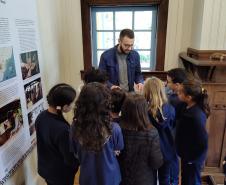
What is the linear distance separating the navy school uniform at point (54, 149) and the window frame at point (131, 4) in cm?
142

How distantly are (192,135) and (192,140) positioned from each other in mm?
40

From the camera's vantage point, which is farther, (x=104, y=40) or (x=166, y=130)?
(x=104, y=40)

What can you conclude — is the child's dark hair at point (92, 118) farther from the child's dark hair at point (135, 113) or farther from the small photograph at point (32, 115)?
the small photograph at point (32, 115)

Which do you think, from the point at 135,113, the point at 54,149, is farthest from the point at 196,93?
the point at 54,149

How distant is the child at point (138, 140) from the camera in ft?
3.98

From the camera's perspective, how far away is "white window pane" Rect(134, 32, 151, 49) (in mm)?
2580

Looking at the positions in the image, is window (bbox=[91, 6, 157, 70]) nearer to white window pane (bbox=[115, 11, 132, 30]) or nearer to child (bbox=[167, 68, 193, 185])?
white window pane (bbox=[115, 11, 132, 30])

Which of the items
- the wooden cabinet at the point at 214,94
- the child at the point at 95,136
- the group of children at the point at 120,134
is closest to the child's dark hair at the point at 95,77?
the group of children at the point at 120,134

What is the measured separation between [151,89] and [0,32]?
99cm

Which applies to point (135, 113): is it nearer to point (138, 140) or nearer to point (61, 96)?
point (138, 140)

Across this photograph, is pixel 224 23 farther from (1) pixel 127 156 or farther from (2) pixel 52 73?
(2) pixel 52 73

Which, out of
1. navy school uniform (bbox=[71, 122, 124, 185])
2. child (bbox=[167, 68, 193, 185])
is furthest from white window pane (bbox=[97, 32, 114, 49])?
navy school uniform (bbox=[71, 122, 124, 185])

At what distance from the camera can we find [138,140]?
1.22 m

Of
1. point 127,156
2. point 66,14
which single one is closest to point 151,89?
point 127,156
